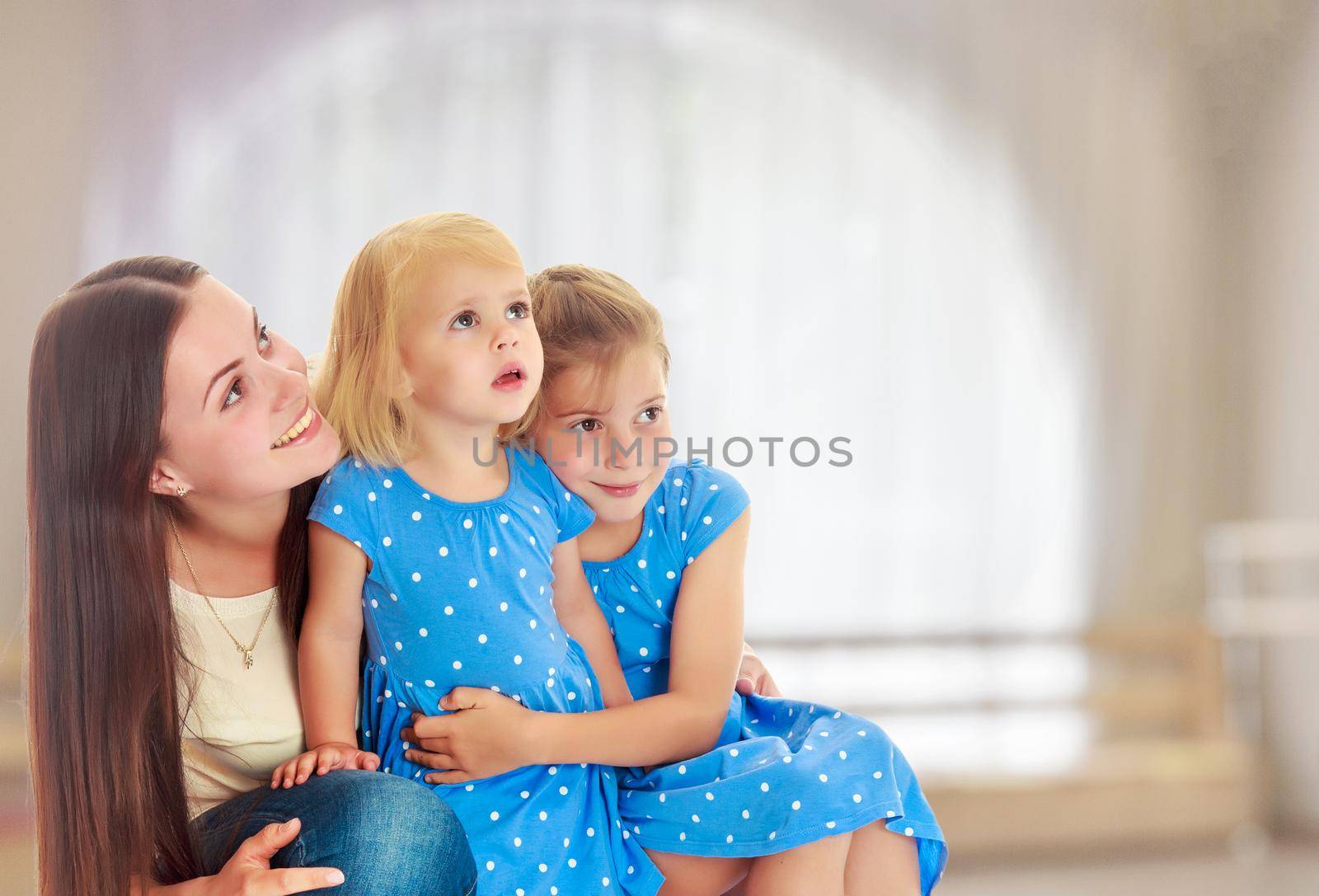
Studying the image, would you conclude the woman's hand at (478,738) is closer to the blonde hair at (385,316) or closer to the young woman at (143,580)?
the young woman at (143,580)

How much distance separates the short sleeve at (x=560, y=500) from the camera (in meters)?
1.05

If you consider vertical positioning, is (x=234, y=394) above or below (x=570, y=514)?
above

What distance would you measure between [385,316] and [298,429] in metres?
0.12

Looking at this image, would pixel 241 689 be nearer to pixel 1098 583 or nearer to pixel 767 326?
pixel 767 326

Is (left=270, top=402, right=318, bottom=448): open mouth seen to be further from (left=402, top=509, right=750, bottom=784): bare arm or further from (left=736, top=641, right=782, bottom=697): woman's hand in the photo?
(left=736, top=641, right=782, bottom=697): woman's hand

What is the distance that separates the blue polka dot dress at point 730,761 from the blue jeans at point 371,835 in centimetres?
20

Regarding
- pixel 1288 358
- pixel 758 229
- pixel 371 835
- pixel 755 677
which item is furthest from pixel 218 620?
pixel 1288 358

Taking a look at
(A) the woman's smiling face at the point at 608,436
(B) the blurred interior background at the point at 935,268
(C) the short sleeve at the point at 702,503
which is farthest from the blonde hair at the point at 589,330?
(B) the blurred interior background at the point at 935,268

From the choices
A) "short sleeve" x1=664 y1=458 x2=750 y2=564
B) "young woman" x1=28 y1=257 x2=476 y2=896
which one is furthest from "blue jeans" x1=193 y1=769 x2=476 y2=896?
"short sleeve" x1=664 y1=458 x2=750 y2=564

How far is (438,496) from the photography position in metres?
0.99

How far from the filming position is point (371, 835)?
831 millimetres

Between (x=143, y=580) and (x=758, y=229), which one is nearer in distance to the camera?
(x=143, y=580)

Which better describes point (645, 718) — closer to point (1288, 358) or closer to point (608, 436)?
point (608, 436)

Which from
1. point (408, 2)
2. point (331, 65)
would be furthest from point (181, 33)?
point (408, 2)
